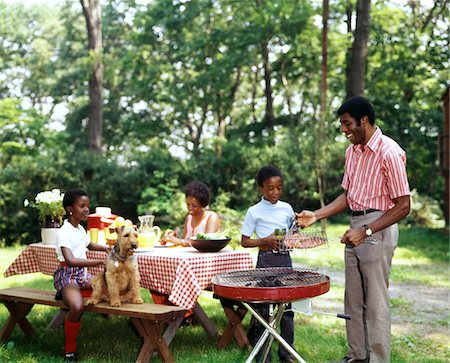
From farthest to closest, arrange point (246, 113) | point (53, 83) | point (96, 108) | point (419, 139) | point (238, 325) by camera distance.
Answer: point (53, 83)
point (246, 113)
point (419, 139)
point (96, 108)
point (238, 325)

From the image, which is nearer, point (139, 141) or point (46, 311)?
point (46, 311)

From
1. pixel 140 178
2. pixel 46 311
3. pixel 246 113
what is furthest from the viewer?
pixel 246 113

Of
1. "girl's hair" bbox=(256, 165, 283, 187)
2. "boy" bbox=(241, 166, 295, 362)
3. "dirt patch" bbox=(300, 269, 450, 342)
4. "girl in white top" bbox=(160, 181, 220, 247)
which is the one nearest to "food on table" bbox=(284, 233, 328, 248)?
"boy" bbox=(241, 166, 295, 362)

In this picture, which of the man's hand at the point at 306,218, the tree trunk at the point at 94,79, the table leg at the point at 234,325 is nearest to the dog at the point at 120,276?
the table leg at the point at 234,325

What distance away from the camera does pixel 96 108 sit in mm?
19141

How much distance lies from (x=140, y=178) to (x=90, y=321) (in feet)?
36.2

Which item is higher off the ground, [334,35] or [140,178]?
[334,35]

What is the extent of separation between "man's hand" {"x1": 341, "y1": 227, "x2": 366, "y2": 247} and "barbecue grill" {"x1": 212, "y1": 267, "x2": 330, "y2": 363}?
308 millimetres

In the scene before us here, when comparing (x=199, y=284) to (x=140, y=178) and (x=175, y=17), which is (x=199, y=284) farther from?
(x=175, y=17)

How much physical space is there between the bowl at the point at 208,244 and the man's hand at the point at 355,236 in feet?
4.53

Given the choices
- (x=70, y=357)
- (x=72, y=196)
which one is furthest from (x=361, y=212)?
(x=70, y=357)

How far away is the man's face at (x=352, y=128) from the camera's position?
177 inches

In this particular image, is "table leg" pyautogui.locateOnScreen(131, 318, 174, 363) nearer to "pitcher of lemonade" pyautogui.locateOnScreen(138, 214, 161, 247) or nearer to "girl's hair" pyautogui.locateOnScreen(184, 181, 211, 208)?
"pitcher of lemonade" pyautogui.locateOnScreen(138, 214, 161, 247)

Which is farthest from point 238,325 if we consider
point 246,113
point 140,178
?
point 246,113
